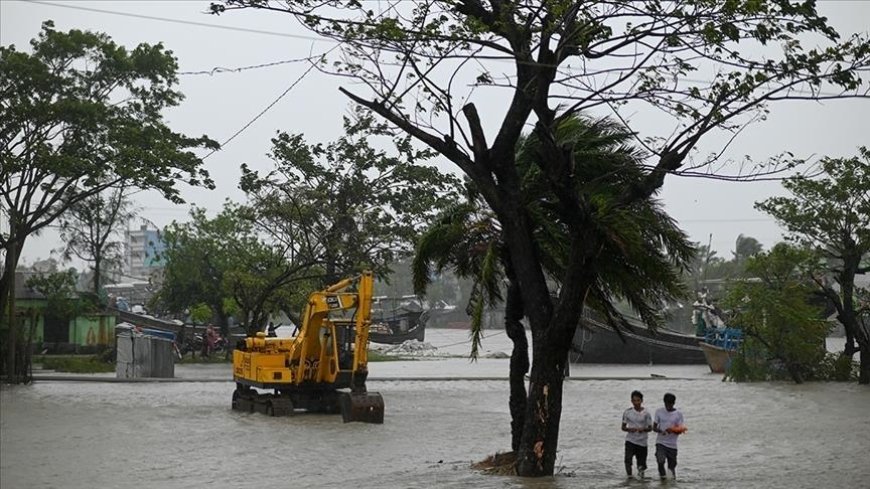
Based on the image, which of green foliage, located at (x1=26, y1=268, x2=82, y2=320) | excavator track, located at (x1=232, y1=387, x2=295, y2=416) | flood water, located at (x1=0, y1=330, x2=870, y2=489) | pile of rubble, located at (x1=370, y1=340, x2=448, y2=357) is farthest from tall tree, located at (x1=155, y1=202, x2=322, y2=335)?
excavator track, located at (x1=232, y1=387, x2=295, y2=416)

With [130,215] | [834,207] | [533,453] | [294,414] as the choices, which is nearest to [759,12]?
[533,453]

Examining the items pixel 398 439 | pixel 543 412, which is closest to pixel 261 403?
pixel 398 439

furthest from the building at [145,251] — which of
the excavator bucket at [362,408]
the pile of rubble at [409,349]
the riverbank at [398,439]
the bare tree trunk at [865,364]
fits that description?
the bare tree trunk at [865,364]

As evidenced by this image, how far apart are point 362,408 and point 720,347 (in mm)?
24029

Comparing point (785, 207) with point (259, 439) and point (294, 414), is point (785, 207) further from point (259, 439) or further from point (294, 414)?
point (259, 439)

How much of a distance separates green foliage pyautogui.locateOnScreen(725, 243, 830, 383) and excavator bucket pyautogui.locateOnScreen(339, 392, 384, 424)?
559 inches

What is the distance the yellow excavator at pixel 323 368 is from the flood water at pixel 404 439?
0.54 metres

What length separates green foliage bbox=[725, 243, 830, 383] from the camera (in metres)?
34.1

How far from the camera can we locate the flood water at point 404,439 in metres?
16.5

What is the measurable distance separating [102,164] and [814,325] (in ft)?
69.9

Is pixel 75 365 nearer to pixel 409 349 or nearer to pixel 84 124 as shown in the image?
pixel 84 124

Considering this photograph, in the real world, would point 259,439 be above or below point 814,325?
below

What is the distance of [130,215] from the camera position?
60344mm

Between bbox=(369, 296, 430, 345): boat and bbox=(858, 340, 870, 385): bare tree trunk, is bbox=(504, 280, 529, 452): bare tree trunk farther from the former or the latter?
bbox=(369, 296, 430, 345): boat
